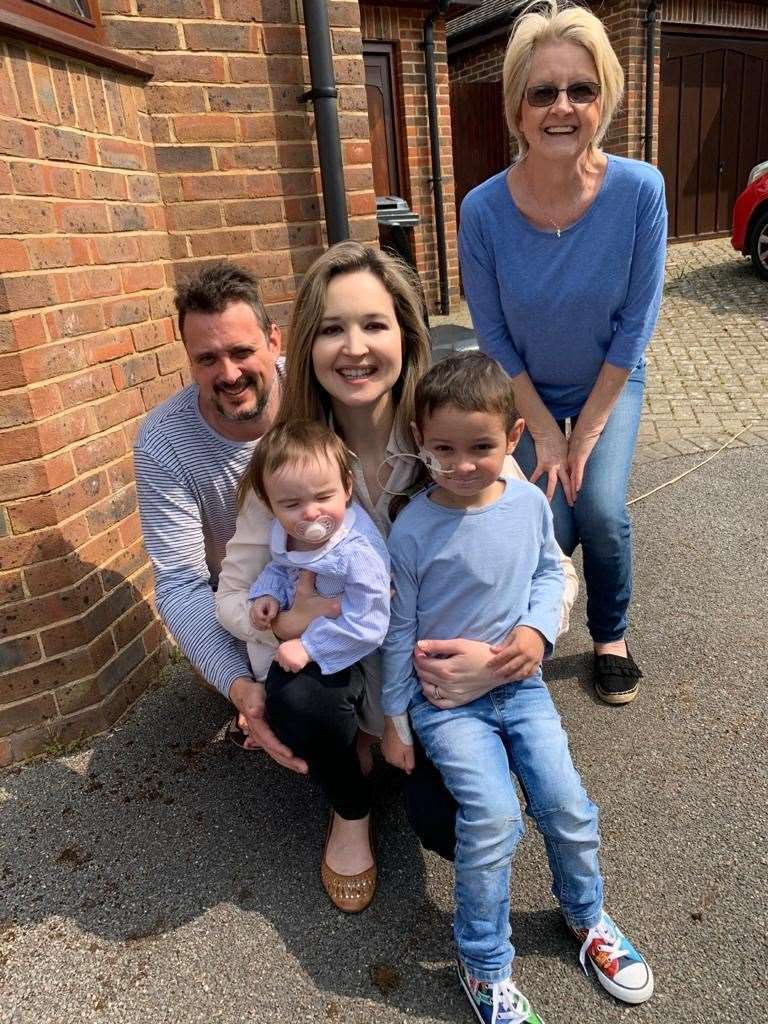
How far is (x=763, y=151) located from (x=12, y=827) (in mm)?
13998

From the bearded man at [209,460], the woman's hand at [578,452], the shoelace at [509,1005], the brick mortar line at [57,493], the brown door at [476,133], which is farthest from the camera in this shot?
the brown door at [476,133]

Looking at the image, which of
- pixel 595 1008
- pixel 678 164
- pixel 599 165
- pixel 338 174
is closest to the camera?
pixel 595 1008

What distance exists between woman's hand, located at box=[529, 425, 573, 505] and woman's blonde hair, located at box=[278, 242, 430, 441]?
26.4 inches

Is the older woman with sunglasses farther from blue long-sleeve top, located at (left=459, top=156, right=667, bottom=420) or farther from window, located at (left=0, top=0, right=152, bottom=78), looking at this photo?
window, located at (left=0, top=0, right=152, bottom=78)

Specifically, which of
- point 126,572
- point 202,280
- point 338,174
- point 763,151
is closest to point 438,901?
point 126,572

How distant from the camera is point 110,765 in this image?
245cm

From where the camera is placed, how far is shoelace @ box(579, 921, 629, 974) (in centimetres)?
170

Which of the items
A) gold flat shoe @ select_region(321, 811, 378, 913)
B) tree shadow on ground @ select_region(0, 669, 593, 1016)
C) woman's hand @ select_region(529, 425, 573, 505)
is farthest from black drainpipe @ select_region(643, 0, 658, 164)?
gold flat shoe @ select_region(321, 811, 378, 913)

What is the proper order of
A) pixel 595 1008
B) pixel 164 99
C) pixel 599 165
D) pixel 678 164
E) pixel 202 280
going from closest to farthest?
pixel 595 1008 → pixel 202 280 → pixel 599 165 → pixel 164 99 → pixel 678 164

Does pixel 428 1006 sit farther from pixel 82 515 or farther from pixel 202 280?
pixel 202 280

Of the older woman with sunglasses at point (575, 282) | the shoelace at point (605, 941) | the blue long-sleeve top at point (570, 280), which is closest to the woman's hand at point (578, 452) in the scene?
the older woman with sunglasses at point (575, 282)

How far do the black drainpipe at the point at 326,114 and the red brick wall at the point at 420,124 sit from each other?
570cm

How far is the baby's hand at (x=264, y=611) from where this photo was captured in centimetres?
190

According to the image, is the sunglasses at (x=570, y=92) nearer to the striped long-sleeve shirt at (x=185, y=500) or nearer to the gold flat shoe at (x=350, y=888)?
the striped long-sleeve shirt at (x=185, y=500)
